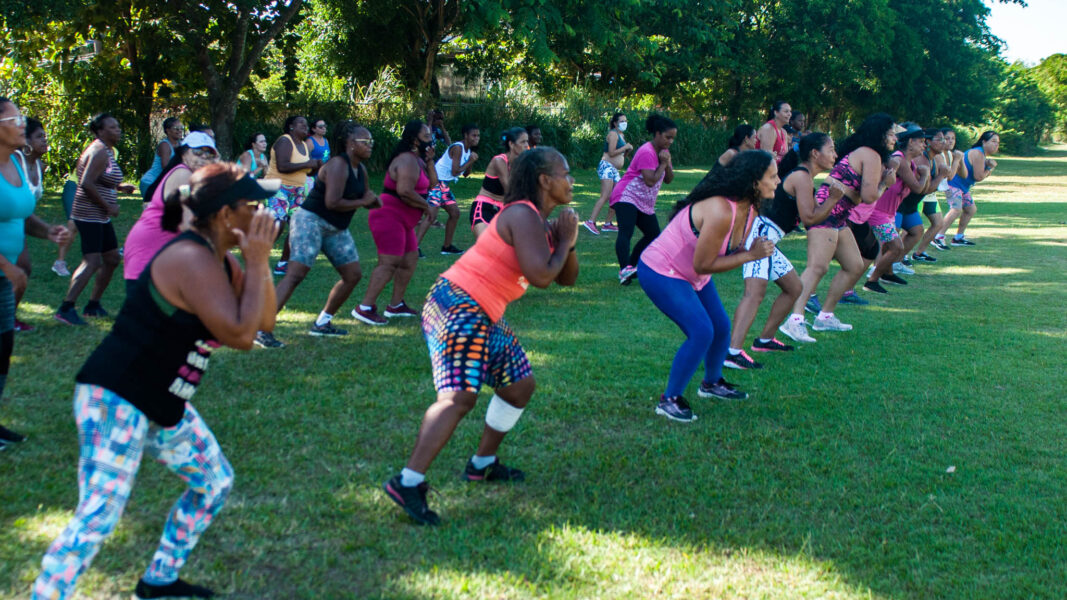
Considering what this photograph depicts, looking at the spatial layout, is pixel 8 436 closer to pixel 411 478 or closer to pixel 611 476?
pixel 411 478

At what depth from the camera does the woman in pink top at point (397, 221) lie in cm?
767

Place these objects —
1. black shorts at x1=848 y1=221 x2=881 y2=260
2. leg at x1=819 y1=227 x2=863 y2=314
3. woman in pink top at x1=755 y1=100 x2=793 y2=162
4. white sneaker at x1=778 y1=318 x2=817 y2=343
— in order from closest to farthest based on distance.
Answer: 1. white sneaker at x1=778 y1=318 x2=817 y2=343
2. leg at x1=819 y1=227 x2=863 y2=314
3. black shorts at x1=848 y1=221 x2=881 y2=260
4. woman in pink top at x1=755 y1=100 x2=793 y2=162

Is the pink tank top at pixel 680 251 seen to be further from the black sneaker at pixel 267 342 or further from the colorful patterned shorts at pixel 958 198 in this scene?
the colorful patterned shorts at pixel 958 198

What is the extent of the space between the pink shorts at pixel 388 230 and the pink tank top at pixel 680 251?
306 cm

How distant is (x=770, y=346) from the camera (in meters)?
7.50

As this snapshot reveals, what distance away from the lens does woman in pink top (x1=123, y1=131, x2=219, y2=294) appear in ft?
15.2

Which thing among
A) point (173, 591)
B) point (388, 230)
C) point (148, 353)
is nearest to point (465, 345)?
point (148, 353)

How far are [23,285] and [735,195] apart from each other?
13.5 ft

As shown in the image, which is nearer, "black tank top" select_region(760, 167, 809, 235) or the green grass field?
the green grass field

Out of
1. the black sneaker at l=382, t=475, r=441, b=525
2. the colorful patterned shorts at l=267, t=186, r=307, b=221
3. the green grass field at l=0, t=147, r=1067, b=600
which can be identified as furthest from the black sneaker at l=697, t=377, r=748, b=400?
the colorful patterned shorts at l=267, t=186, r=307, b=221

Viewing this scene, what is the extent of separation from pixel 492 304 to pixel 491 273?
0.15 m

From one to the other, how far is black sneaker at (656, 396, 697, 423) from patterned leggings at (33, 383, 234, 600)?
3194 millimetres

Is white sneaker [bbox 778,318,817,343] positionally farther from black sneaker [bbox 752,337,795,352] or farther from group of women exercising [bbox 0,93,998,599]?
black sneaker [bbox 752,337,795,352]

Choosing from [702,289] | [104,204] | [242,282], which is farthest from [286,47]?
[242,282]
